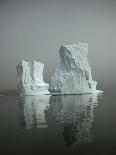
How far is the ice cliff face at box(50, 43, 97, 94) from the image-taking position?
75.0 ft

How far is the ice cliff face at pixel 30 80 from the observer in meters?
22.8

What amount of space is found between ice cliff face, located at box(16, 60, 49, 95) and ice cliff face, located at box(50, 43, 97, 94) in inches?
42.3

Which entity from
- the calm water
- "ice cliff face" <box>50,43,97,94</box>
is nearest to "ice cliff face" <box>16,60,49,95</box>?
"ice cliff face" <box>50,43,97,94</box>

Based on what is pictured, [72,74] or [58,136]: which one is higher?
[72,74]

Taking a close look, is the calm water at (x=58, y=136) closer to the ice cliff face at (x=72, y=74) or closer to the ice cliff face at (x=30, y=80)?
the ice cliff face at (x=30, y=80)

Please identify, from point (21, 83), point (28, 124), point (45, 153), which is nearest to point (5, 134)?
point (28, 124)

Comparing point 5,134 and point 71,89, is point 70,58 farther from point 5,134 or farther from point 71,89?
point 5,134

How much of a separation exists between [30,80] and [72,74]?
3.34 m

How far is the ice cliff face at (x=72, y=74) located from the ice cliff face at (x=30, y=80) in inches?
42.3

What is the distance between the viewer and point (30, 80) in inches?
903

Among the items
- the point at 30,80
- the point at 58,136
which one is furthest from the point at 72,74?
the point at 58,136

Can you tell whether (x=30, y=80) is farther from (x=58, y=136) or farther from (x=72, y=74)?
(x=58, y=136)

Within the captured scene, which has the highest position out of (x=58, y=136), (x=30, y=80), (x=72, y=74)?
(x=72, y=74)

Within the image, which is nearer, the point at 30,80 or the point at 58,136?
the point at 58,136
